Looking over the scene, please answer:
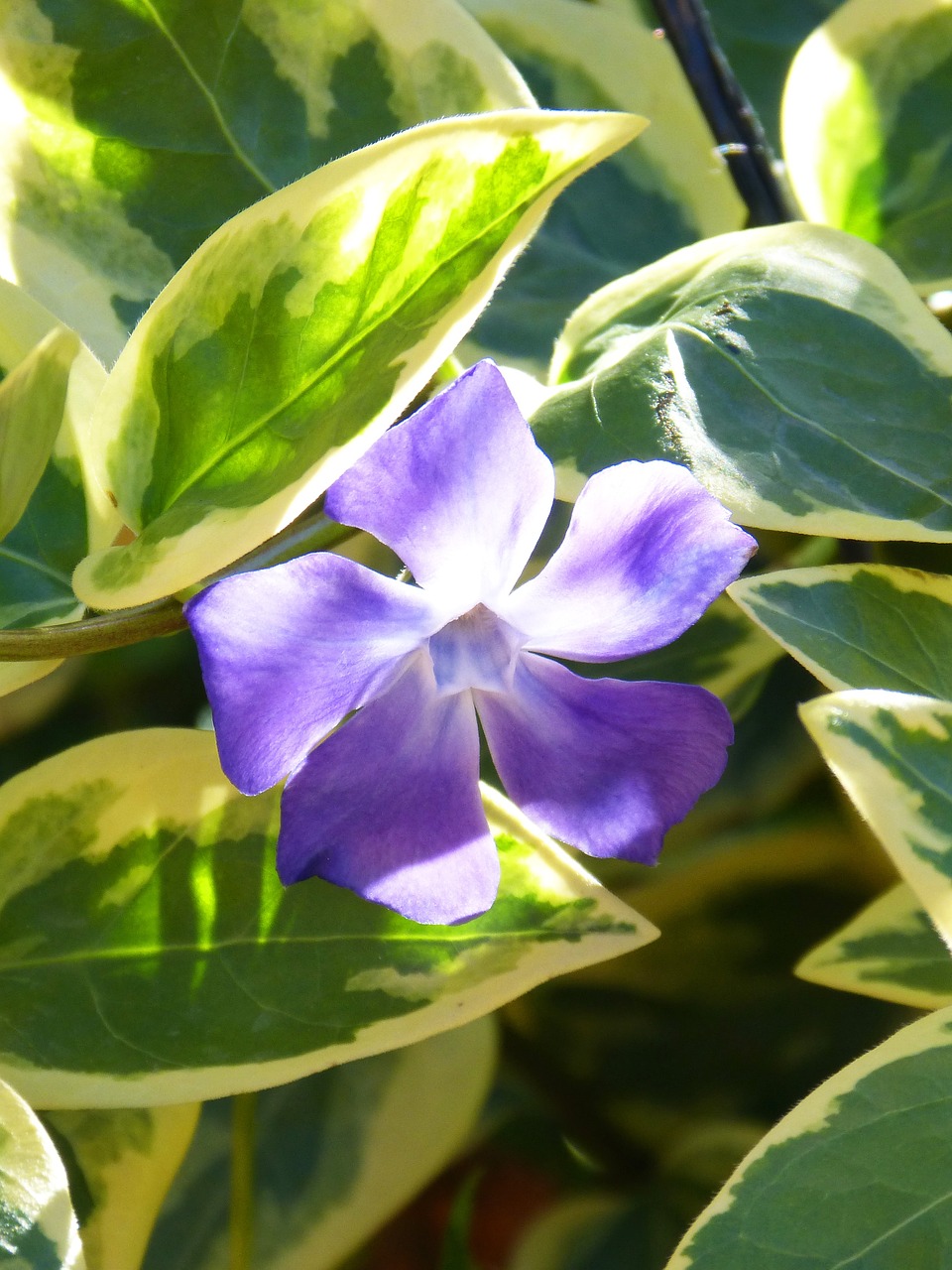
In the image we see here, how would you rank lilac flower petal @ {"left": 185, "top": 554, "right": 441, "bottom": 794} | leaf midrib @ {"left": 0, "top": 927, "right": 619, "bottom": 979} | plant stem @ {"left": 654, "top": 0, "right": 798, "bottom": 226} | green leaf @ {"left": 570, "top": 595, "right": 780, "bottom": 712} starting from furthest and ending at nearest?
1. green leaf @ {"left": 570, "top": 595, "right": 780, "bottom": 712}
2. plant stem @ {"left": 654, "top": 0, "right": 798, "bottom": 226}
3. leaf midrib @ {"left": 0, "top": 927, "right": 619, "bottom": 979}
4. lilac flower petal @ {"left": 185, "top": 554, "right": 441, "bottom": 794}

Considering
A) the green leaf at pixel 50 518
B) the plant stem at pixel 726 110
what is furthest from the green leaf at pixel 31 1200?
the plant stem at pixel 726 110

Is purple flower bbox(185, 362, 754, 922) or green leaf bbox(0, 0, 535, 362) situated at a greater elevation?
green leaf bbox(0, 0, 535, 362)

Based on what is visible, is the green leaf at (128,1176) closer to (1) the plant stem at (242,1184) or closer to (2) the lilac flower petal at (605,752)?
(1) the plant stem at (242,1184)

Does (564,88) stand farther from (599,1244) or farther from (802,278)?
(599,1244)

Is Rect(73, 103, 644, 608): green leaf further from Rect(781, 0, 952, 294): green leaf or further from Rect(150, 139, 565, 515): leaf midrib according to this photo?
Rect(781, 0, 952, 294): green leaf

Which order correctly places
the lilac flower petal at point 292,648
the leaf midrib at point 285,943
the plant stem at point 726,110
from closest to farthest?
the lilac flower petal at point 292,648, the leaf midrib at point 285,943, the plant stem at point 726,110

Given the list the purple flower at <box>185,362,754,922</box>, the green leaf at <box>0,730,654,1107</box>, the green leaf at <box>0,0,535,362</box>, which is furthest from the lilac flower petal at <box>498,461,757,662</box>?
the green leaf at <box>0,0,535,362</box>
